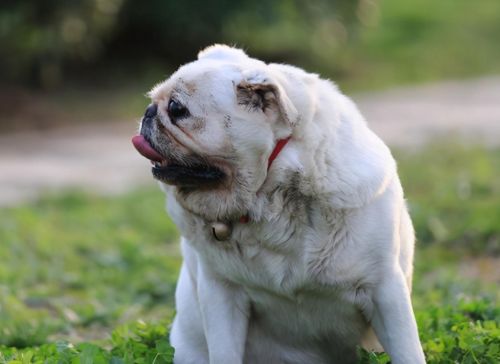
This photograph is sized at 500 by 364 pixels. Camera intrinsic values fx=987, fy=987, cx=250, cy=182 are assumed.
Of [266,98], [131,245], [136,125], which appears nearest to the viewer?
[266,98]

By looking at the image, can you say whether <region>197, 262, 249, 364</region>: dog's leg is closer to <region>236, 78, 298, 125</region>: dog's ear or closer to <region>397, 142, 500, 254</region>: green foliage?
<region>236, 78, 298, 125</region>: dog's ear

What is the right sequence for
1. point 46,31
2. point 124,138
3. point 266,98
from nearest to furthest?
1. point 266,98
2. point 124,138
3. point 46,31

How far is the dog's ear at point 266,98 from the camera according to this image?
3.71 m

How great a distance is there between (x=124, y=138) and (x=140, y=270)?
6069 millimetres

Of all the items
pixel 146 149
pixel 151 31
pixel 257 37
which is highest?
pixel 146 149

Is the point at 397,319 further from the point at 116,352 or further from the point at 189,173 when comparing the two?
the point at 116,352

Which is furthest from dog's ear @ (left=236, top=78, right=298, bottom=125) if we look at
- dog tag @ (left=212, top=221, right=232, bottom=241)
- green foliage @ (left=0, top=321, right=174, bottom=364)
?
green foliage @ (left=0, top=321, right=174, bottom=364)

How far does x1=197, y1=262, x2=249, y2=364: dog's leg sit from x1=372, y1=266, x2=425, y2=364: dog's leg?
22.8 inches

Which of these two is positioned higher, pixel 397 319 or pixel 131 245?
pixel 397 319

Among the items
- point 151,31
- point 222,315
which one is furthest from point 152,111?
point 151,31

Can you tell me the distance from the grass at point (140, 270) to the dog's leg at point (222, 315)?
0.47 metres

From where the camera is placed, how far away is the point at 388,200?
3.95m

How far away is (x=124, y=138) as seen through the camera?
13.5 meters

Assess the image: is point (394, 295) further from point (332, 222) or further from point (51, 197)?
point (51, 197)
